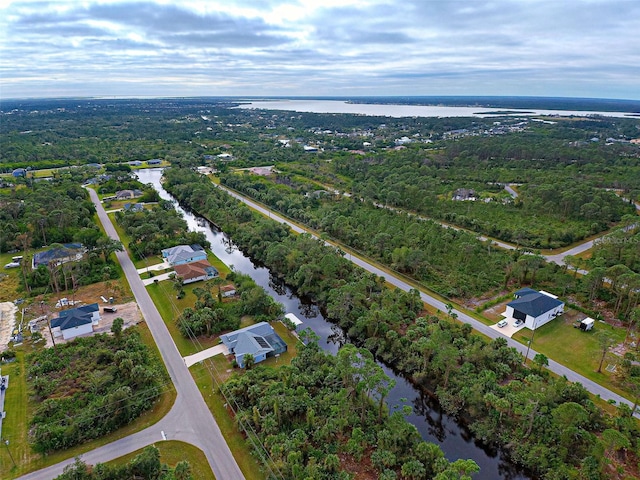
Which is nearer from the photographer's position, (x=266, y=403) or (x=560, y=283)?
(x=266, y=403)

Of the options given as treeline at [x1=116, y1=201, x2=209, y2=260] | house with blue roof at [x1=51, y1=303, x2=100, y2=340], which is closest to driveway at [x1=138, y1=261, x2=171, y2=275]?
treeline at [x1=116, y1=201, x2=209, y2=260]

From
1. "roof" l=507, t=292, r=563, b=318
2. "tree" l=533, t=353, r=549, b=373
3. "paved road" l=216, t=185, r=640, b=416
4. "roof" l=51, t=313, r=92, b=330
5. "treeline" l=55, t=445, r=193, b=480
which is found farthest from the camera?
"roof" l=507, t=292, r=563, b=318

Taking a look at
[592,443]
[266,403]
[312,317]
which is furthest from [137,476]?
[592,443]

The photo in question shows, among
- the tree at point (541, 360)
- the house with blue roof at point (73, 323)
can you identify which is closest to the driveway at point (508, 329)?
the tree at point (541, 360)

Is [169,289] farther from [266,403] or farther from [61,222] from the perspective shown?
[61,222]

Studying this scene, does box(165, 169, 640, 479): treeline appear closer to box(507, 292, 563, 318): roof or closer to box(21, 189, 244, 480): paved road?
box(507, 292, 563, 318): roof

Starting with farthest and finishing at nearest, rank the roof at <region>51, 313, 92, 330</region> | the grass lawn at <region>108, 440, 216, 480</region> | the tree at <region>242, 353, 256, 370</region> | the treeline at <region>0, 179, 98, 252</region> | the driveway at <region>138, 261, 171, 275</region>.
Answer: the treeline at <region>0, 179, 98, 252</region>, the driveway at <region>138, 261, 171, 275</region>, the roof at <region>51, 313, 92, 330</region>, the tree at <region>242, 353, 256, 370</region>, the grass lawn at <region>108, 440, 216, 480</region>

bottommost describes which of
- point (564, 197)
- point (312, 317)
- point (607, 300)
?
point (312, 317)
